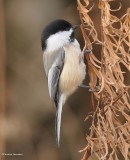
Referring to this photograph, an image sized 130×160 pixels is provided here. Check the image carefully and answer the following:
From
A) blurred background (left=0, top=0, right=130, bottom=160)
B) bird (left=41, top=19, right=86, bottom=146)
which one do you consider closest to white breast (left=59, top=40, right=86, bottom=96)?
bird (left=41, top=19, right=86, bottom=146)

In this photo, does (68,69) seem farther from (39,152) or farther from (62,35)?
(39,152)

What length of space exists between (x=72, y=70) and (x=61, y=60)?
79 mm

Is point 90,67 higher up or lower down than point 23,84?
higher up

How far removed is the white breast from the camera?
220cm

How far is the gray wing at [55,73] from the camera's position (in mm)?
2266

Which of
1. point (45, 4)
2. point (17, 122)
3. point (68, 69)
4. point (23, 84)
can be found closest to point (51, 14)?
point (45, 4)

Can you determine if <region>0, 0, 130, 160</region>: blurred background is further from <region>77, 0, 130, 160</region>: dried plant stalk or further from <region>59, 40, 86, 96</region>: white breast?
<region>77, 0, 130, 160</region>: dried plant stalk

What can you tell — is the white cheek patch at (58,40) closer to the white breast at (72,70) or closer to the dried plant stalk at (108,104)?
the white breast at (72,70)

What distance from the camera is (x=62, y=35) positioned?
221 centimetres

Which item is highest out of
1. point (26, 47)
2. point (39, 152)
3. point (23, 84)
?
point (26, 47)

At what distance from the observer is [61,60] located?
232cm

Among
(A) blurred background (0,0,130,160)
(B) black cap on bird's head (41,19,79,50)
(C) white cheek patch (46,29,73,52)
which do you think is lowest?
(A) blurred background (0,0,130,160)

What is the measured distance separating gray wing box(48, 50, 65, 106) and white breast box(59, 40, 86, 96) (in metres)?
0.02

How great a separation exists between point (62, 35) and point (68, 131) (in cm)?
92
